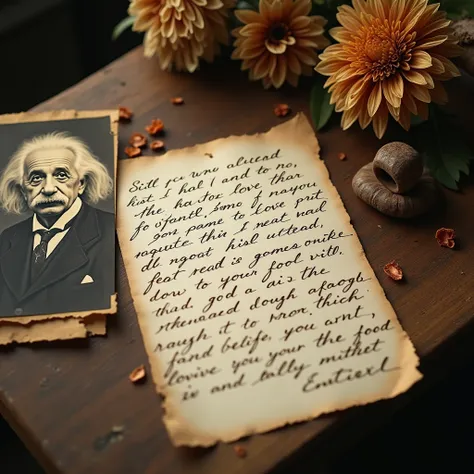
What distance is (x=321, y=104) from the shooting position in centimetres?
70

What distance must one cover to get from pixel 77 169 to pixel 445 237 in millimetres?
371

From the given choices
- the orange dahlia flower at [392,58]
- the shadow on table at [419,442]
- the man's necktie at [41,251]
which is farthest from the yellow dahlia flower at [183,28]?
the shadow on table at [419,442]

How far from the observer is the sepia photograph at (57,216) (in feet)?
1.93

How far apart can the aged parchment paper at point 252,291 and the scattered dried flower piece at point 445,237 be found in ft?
0.25

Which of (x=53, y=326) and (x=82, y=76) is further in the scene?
(x=82, y=76)

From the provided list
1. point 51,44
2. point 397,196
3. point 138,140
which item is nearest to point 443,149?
point 397,196

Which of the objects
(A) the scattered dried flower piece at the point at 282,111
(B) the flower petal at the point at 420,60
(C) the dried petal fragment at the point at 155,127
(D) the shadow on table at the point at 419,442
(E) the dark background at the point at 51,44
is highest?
(B) the flower petal at the point at 420,60

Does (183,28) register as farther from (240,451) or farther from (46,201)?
(240,451)

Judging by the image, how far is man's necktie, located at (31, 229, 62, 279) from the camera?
0.60 metres

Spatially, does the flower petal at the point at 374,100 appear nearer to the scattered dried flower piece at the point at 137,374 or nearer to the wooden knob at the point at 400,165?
the wooden knob at the point at 400,165

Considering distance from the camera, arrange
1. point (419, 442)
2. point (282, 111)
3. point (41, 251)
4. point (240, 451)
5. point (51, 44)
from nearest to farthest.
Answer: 1. point (240, 451)
2. point (41, 251)
3. point (282, 111)
4. point (419, 442)
5. point (51, 44)

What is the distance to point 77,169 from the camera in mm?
668

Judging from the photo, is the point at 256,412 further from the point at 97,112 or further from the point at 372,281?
the point at 97,112

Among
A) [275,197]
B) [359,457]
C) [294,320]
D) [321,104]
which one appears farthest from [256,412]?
[359,457]
